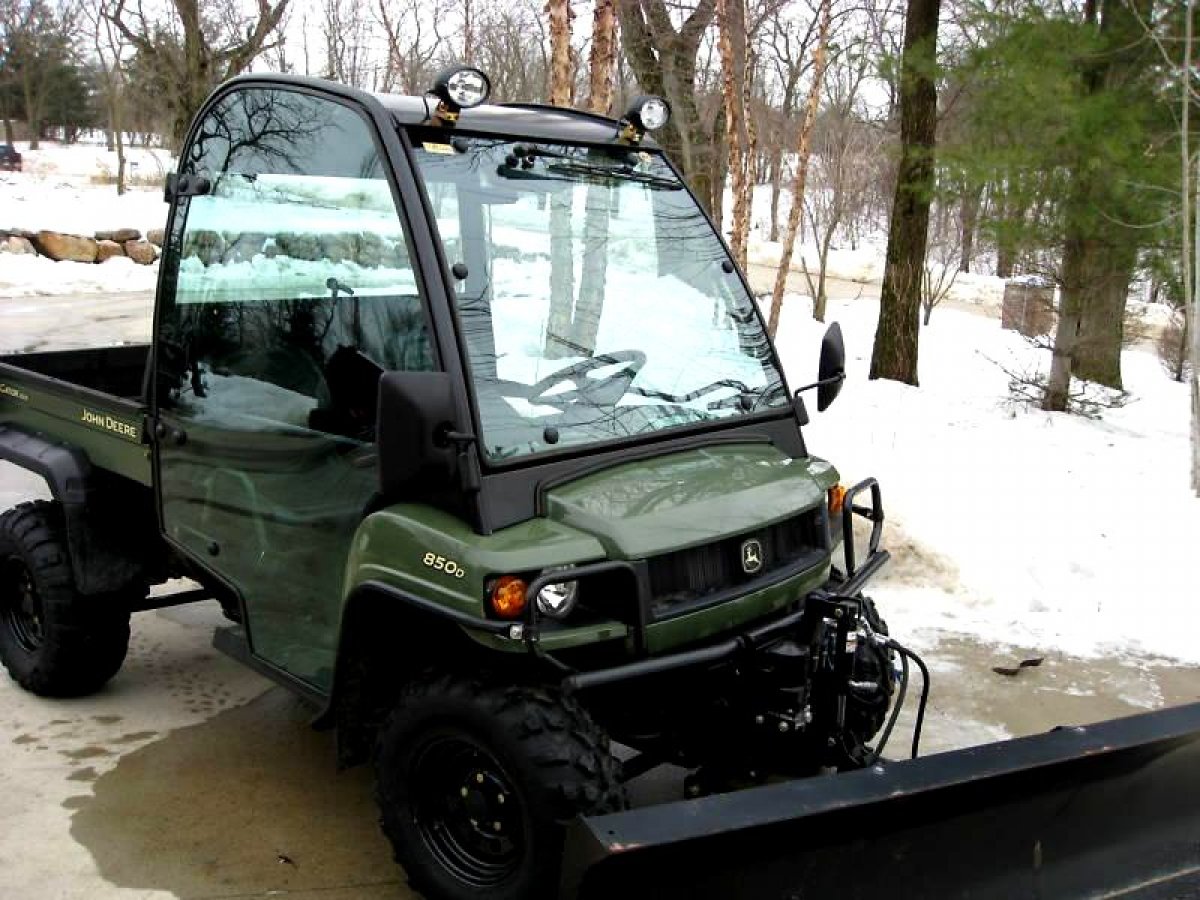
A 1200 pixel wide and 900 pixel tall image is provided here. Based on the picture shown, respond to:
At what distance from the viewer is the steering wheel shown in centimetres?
326

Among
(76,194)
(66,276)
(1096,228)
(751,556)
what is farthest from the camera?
(76,194)

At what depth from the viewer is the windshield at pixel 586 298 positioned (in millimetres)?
3203

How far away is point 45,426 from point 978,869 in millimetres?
3916

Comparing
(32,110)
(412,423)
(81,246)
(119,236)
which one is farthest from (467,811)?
(32,110)

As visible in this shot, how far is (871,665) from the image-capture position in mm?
3377

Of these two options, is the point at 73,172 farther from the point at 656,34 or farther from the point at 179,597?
the point at 179,597

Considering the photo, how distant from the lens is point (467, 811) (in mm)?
3062

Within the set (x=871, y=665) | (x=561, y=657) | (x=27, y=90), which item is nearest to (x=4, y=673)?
(x=561, y=657)

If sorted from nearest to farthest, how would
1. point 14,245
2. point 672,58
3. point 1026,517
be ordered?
point 1026,517 < point 672,58 < point 14,245

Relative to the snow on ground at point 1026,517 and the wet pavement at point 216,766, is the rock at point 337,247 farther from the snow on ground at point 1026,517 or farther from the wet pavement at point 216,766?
the snow on ground at point 1026,517

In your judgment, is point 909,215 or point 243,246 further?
point 909,215

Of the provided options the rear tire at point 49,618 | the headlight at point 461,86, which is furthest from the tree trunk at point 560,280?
the rear tire at point 49,618

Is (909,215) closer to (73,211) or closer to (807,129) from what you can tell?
(807,129)

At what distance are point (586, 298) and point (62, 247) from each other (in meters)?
21.5
